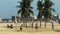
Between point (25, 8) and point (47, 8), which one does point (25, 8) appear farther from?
point (47, 8)

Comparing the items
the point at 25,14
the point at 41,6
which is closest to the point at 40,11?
the point at 41,6

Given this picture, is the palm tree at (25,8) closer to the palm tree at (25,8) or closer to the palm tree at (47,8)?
the palm tree at (25,8)

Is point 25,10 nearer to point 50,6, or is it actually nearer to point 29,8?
point 29,8

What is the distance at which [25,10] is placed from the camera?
6800cm

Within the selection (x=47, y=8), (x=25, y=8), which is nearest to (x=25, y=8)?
(x=25, y=8)

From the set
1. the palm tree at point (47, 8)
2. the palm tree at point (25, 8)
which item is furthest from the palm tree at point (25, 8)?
the palm tree at point (47, 8)

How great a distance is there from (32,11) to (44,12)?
4280 mm

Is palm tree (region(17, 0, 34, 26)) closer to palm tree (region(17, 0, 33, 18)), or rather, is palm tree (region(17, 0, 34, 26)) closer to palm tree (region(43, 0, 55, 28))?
palm tree (region(17, 0, 33, 18))

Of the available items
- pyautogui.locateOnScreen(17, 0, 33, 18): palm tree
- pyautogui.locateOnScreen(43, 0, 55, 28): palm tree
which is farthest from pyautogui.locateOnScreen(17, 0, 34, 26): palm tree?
pyautogui.locateOnScreen(43, 0, 55, 28): palm tree

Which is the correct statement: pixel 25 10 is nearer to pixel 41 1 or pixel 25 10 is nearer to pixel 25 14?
pixel 25 14

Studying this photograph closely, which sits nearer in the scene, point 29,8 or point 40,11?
point 40,11

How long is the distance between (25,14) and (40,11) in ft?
19.1

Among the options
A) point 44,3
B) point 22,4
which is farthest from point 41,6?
point 22,4

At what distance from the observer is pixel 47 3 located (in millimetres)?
65500
